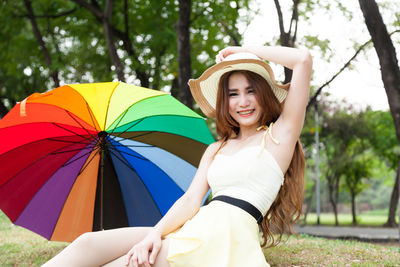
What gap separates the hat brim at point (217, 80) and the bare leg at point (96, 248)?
1.17 meters

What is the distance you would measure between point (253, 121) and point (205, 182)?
522mm

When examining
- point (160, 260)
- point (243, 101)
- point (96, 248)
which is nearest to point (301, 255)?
point (243, 101)

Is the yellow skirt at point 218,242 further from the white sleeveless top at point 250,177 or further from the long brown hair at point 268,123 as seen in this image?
the long brown hair at point 268,123

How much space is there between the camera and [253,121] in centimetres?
287

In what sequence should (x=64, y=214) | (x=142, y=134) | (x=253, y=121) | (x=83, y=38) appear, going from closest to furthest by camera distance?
1. (x=253, y=121)
2. (x=142, y=134)
3. (x=64, y=214)
4. (x=83, y=38)

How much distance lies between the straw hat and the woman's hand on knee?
116 centimetres

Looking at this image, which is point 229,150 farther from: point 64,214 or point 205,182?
point 64,214

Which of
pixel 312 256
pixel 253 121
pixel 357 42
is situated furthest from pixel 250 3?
pixel 253 121

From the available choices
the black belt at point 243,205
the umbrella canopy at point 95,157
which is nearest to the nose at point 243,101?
the black belt at point 243,205

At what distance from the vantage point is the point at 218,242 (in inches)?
94.6

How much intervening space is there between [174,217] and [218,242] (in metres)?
0.40

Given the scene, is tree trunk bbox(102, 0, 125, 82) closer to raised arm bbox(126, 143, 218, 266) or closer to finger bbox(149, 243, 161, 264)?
raised arm bbox(126, 143, 218, 266)

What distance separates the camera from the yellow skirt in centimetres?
238

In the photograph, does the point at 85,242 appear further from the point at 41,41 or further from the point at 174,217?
the point at 41,41
